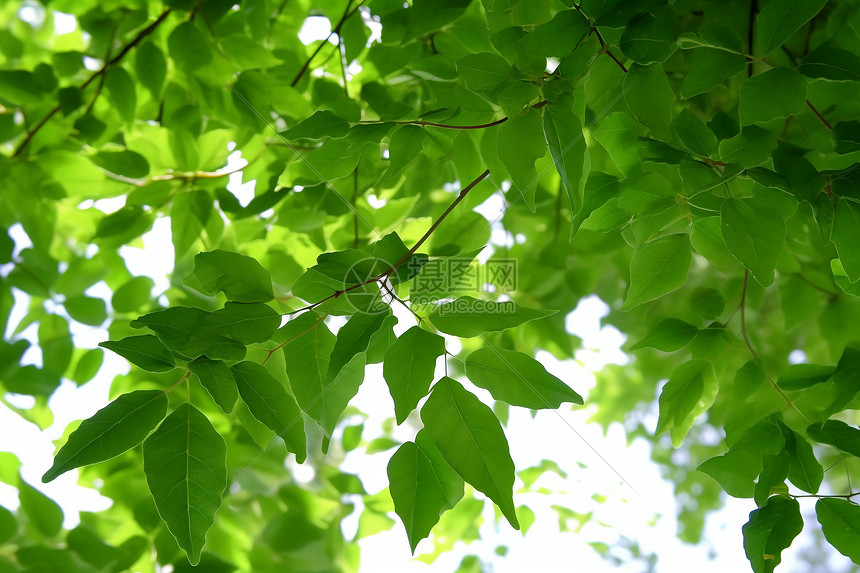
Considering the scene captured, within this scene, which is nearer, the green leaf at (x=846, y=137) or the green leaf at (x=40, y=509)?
the green leaf at (x=846, y=137)

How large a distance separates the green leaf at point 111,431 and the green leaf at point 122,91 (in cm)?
44

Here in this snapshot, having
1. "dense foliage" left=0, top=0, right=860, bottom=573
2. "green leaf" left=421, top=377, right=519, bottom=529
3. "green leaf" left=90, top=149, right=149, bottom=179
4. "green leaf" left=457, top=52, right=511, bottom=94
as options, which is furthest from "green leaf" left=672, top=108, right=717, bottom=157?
"green leaf" left=90, top=149, right=149, bottom=179

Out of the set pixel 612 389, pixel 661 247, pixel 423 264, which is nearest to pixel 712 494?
pixel 612 389

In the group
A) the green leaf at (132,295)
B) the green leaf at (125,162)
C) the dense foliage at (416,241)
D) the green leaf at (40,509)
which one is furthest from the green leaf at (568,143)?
the green leaf at (40,509)

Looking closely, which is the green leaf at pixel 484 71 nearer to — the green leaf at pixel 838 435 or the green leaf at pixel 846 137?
the green leaf at pixel 846 137

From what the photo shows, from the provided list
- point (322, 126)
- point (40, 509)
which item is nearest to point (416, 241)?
point (322, 126)

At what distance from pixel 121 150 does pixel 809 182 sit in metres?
0.69

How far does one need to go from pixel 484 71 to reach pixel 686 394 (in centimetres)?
34

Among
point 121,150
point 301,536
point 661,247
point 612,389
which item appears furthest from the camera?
point 612,389

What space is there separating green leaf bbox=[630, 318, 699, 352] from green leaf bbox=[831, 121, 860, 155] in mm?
211

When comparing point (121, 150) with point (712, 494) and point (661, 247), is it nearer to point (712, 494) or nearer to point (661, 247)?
point (661, 247)

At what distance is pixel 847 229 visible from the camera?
1.19 ft

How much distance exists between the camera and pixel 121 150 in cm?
70

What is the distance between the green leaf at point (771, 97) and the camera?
0.39m
